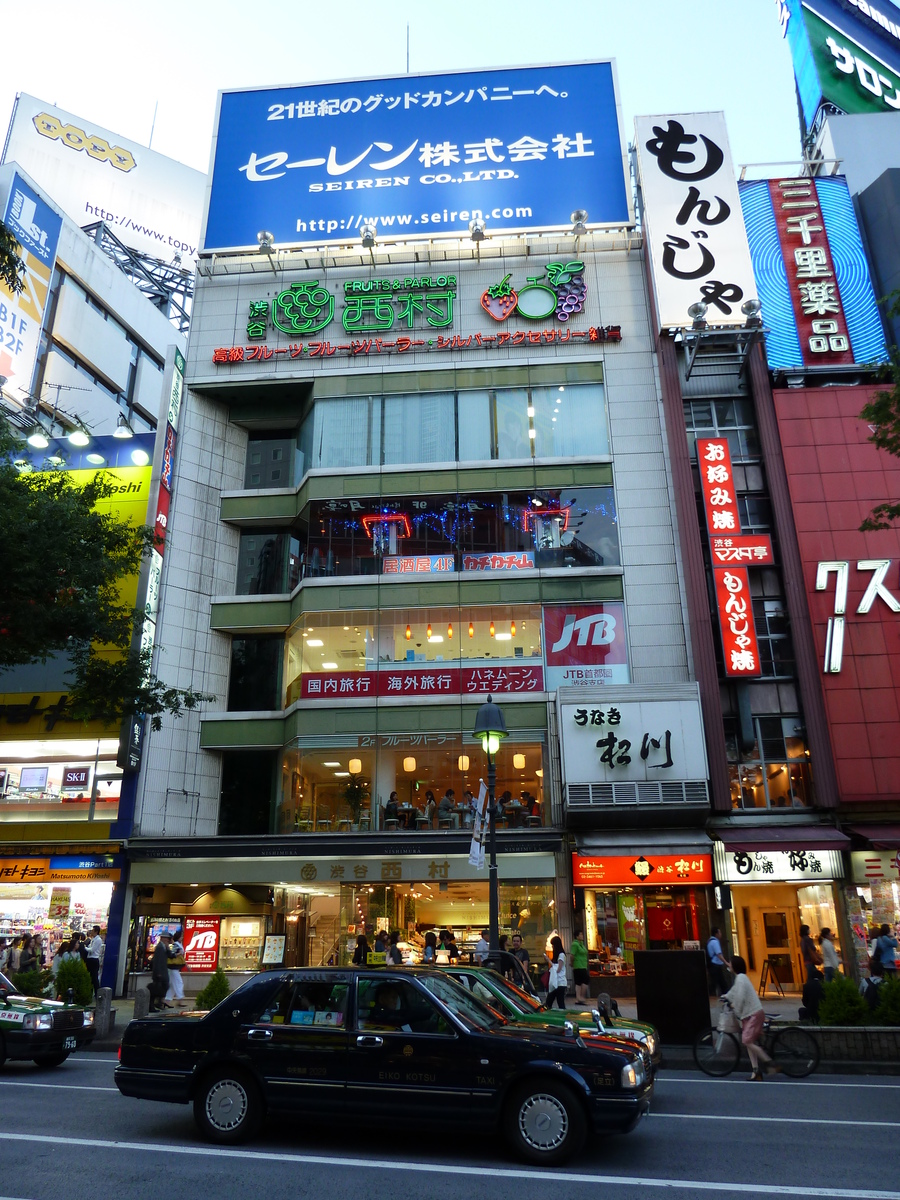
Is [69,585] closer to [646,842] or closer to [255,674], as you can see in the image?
[255,674]

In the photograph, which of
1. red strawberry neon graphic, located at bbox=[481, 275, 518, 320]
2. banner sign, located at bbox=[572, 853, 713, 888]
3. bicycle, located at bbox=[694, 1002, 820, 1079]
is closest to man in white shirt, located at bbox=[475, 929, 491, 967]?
banner sign, located at bbox=[572, 853, 713, 888]

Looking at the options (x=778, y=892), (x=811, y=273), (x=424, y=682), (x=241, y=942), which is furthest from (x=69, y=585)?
(x=811, y=273)

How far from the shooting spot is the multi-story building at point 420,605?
23.2 meters

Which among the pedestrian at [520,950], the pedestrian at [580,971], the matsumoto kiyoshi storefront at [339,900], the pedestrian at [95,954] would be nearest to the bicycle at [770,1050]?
the pedestrian at [580,971]

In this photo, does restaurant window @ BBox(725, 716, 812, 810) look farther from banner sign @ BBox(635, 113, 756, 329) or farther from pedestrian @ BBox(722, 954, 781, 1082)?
pedestrian @ BBox(722, 954, 781, 1082)

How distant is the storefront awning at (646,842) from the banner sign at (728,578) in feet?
14.9

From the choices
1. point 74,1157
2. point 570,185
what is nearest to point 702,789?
point 74,1157

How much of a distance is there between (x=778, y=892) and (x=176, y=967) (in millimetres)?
16229

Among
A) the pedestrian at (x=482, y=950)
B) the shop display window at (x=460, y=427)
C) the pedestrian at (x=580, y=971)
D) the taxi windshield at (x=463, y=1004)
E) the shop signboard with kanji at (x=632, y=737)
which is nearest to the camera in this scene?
the taxi windshield at (x=463, y=1004)

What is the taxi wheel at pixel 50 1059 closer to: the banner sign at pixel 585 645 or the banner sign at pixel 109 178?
the banner sign at pixel 585 645

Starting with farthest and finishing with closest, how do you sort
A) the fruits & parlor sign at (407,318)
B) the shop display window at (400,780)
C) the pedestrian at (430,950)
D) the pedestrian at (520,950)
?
the fruits & parlor sign at (407,318) → the shop display window at (400,780) → the pedestrian at (520,950) → the pedestrian at (430,950)

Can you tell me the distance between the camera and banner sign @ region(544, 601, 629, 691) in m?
25.2

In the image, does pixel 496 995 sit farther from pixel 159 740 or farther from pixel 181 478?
pixel 181 478

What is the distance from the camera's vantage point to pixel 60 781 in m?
25.1
